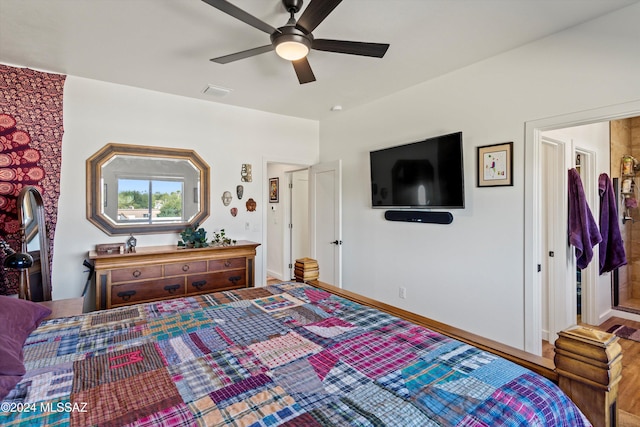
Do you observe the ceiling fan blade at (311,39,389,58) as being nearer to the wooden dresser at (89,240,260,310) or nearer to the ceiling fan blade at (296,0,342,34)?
the ceiling fan blade at (296,0,342,34)

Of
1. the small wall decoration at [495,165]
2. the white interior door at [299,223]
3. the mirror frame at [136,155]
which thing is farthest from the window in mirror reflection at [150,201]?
the small wall decoration at [495,165]

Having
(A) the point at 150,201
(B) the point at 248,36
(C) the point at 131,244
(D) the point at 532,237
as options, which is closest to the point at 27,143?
(A) the point at 150,201

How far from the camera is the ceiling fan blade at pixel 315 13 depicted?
167cm

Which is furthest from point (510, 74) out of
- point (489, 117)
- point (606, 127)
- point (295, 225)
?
point (295, 225)

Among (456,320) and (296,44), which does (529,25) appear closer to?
(296,44)

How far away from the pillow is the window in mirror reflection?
198cm

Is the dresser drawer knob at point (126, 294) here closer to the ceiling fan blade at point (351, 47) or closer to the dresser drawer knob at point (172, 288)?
the dresser drawer knob at point (172, 288)

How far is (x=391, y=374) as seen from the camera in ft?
3.67

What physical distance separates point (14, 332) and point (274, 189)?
15.5 feet

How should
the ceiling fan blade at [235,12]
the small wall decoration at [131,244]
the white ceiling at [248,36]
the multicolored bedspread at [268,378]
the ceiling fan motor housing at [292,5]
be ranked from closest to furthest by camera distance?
1. the multicolored bedspread at [268,378]
2. the ceiling fan blade at [235,12]
3. the ceiling fan motor housing at [292,5]
4. the white ceiling at [248,36]
5. the small wall decoration at [131,244]

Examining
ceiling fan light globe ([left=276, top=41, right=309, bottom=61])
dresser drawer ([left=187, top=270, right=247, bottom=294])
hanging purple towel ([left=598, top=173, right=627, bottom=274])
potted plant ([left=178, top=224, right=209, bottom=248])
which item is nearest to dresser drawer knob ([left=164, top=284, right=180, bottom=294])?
dresser drawer ([left=187, top=270, right=247, bottom=294])

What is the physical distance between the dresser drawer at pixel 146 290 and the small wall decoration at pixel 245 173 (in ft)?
4.89

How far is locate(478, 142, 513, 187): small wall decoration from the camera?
2.68 metres

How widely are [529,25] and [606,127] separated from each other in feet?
8.19
